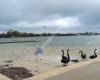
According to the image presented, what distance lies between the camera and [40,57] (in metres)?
30.9

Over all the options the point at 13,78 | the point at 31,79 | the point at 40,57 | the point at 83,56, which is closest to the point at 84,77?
the point at 31,79

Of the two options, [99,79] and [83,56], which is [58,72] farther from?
[83,56]

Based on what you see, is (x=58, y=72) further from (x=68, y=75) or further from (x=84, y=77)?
(x=84, y=77)

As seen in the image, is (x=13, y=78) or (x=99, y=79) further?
(x=13, y=78)

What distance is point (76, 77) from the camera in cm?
1387

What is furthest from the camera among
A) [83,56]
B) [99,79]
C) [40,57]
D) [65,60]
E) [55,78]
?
[40,57]

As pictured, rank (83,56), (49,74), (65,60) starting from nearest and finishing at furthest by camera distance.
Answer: (49,74), (65,60), (83,56)

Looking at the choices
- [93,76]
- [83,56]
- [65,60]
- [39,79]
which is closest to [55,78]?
[39,79]

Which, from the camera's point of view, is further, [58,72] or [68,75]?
[58,72]

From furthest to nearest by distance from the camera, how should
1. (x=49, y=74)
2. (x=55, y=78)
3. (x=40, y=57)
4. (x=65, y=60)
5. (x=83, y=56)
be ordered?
(x=40, y=57)
(x=83, y=56)
(x=65, y=60)
(x=49, y=74)
(x=55, y=78)

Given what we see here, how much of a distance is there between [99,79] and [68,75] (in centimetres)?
203

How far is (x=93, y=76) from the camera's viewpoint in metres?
13.9

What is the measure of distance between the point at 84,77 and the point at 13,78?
3.67 meters

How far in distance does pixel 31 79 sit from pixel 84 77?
7.61 ft
